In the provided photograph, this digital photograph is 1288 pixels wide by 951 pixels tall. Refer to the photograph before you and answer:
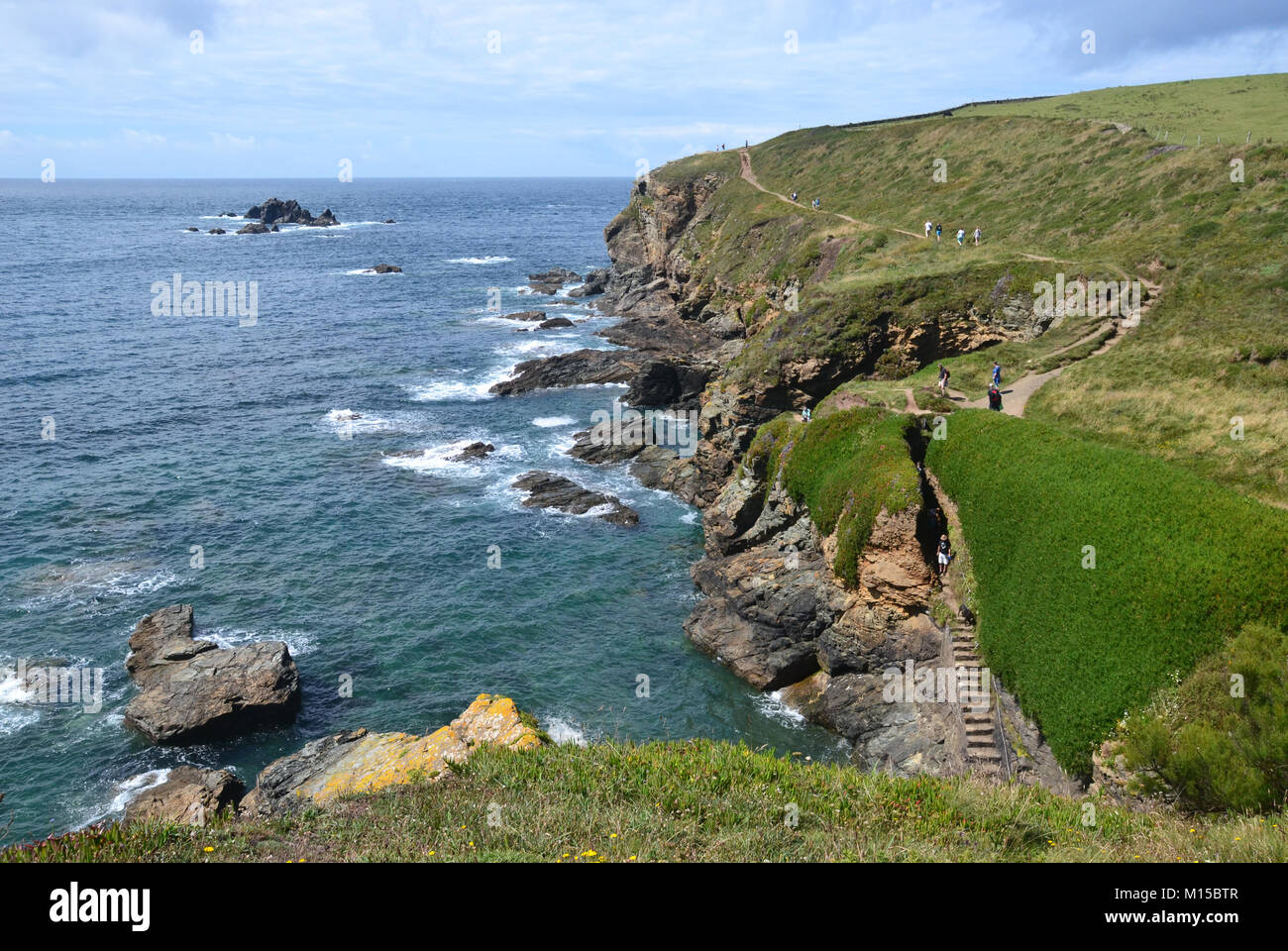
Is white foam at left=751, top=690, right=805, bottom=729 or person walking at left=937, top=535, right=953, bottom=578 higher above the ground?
person walking at left=937, top=535, right=953, bottom=578

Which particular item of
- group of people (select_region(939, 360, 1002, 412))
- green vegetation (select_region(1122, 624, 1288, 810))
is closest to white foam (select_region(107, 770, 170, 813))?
green vegetation (select_region(1122, 624, 1288, 810))

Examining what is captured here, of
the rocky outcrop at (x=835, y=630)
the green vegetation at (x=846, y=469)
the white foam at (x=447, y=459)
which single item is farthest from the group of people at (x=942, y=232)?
the white foam at (x=447, y=459)

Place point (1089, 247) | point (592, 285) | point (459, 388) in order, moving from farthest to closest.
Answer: point (592, 285) → point (459, 388) → point (1089, 247)

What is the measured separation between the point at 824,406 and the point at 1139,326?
18.3 meters

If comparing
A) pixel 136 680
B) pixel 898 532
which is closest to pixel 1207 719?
pixel 898 532

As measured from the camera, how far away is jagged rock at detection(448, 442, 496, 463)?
60.3 meters

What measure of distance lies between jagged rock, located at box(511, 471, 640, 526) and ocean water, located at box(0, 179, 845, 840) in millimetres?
1093

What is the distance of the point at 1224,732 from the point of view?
19984 mm

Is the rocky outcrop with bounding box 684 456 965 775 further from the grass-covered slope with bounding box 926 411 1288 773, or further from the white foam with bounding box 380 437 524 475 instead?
the white foam with bounding box 380 437 524 475

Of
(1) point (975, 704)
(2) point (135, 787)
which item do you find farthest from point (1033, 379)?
(2) point (135, 787)

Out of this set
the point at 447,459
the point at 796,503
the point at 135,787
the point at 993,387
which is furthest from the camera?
the point at 447,459

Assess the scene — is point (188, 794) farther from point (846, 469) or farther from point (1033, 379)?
point (1033, 379)

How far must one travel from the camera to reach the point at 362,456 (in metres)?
60.7

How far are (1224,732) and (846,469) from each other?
19.3m
